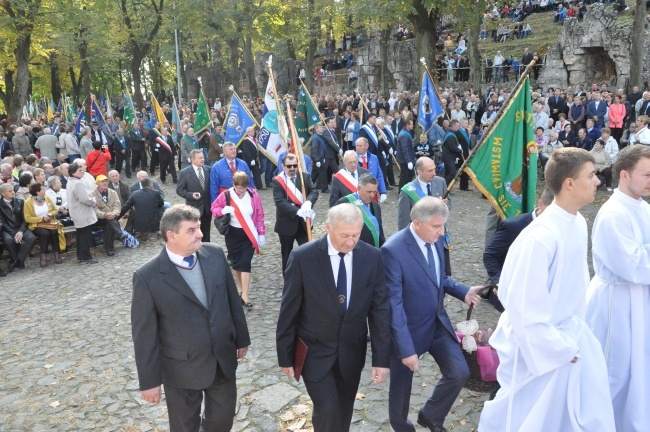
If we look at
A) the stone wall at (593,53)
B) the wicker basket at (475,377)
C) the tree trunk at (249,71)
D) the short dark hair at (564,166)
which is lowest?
the wicker basket at (475,377)

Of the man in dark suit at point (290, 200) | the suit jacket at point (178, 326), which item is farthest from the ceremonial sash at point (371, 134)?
the suit jacket at point (178, 326)

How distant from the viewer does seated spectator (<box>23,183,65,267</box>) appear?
35.8 ft

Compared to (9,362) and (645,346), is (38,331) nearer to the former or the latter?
(9,362)

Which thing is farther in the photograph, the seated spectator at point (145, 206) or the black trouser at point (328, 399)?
the seated spectator at point (145, 206)

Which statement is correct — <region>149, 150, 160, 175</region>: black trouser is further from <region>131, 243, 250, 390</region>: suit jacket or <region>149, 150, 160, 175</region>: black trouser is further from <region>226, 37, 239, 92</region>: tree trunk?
<region>226, 37, 239, 92</region>: tree trunk

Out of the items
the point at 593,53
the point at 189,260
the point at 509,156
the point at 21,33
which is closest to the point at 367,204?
the point at 509,156

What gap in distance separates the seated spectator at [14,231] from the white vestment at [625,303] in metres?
9.89

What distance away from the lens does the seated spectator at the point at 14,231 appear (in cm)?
1067

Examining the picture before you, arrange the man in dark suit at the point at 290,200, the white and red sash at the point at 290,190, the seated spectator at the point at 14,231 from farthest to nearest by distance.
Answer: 1. the seated spectator at the point at 14,231
2. the white and red sash at the point at 290,190
3. the man in dark suit at the point at 290,200

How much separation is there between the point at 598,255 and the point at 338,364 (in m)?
2.01

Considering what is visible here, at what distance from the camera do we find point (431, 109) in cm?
1467

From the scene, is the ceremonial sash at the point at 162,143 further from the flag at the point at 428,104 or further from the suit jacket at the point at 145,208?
the flag at the point at 428,104

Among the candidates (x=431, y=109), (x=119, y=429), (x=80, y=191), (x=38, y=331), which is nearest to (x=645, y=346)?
(x=119, y=429)

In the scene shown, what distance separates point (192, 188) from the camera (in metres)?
9.62
